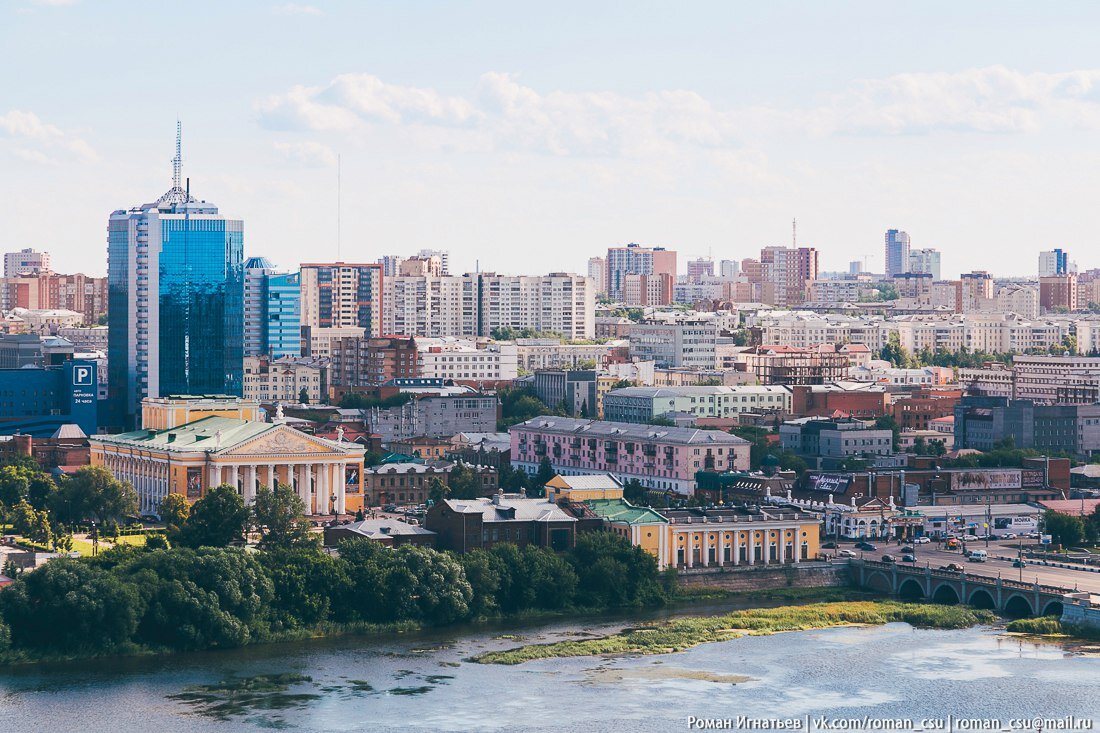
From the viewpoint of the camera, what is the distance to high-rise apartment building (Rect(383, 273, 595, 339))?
5281 inches

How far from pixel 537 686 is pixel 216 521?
12823 mm

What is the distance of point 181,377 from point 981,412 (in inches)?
1083

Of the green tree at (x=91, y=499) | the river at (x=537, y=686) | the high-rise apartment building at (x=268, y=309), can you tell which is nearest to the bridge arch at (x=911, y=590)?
the river at (x=537, y=686)

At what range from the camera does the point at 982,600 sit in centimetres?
5112

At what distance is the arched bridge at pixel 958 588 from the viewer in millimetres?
49188

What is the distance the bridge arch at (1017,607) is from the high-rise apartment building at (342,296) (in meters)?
82.5

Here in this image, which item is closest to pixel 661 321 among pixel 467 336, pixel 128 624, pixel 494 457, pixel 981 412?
pixel 467 336

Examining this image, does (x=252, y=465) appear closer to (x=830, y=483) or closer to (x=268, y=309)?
(x=830, y=483)

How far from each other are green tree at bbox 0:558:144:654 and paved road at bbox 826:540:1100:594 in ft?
61.6

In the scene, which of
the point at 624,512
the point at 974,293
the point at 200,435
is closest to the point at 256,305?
the point at 200,435

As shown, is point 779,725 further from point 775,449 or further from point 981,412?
point 981,412

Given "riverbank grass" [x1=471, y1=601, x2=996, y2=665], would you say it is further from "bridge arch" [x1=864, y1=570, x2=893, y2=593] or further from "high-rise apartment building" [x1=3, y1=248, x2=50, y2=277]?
"high-rise apartment building" [x1=3, y1=248, x2=50, y2=277]

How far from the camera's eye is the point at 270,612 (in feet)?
152

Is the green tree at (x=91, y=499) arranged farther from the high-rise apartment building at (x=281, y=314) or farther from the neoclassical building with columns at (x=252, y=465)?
the high-rise apartment building at (x=281, y=314)
